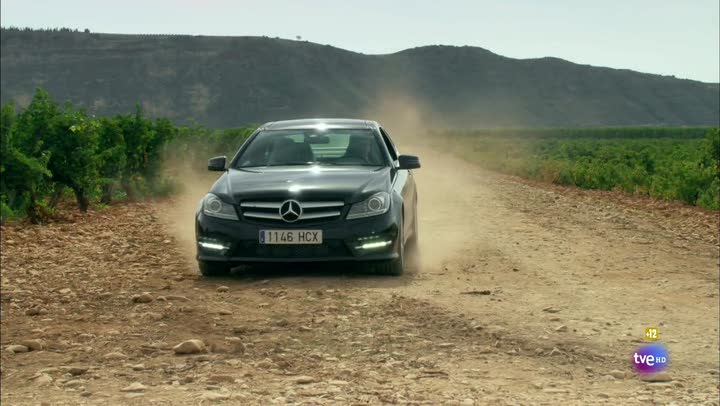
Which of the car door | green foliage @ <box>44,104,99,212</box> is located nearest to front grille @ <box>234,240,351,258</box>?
the car door

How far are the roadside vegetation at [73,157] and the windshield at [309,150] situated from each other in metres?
4.31

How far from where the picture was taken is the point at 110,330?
822 cm

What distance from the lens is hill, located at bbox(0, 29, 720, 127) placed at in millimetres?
155750

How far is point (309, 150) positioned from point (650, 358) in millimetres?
5314

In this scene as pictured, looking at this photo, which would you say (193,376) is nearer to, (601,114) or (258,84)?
(258,84)

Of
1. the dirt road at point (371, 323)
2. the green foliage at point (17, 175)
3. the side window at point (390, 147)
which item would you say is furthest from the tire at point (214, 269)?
the green foliage at point (17, 175)

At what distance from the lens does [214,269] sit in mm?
10641

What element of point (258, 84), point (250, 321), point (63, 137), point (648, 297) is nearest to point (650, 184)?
point (63, 137)

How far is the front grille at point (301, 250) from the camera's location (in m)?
10.1

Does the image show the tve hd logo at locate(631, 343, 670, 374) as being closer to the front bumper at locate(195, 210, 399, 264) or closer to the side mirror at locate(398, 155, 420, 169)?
the front bumper at locate(195, 210, 399, 264)

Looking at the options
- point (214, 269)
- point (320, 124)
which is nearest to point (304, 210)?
point (214, 269)

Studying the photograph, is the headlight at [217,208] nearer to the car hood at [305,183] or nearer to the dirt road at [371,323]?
the car hood at [305,183]

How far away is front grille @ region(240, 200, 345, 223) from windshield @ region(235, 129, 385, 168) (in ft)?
4.13

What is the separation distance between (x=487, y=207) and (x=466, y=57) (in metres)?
179
